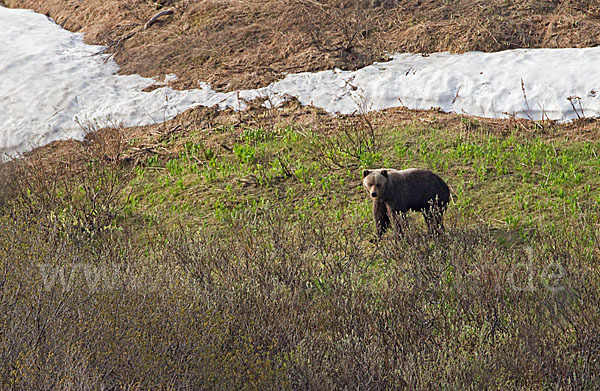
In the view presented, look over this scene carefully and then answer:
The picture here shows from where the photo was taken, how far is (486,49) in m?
13.2

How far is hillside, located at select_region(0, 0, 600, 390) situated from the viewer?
4.58 m

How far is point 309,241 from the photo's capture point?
23.1ft

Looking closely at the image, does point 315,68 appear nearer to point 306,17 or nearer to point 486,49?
point 306,17

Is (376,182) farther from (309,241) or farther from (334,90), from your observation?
(334,90)

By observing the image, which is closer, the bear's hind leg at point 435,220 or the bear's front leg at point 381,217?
the bear's hind leg at point 435,220

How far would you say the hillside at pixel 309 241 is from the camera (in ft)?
15.0

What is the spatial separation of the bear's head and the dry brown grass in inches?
261

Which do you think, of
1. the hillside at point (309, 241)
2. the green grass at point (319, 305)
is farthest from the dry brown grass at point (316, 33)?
the green grass at point (319, 305)

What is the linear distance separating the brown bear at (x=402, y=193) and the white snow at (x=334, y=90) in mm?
3948

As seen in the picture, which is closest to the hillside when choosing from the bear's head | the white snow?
the white snow

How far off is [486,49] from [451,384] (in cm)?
1036

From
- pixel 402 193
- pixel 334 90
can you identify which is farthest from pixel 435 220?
pixel 334 90

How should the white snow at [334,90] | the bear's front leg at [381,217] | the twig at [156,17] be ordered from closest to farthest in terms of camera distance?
the bear's front leg at [381,217]
the white snow at [334,90]
the twig at [156,17]

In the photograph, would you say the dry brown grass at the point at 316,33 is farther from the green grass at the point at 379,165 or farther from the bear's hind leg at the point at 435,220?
the bear's hind leg at the point at 435,220
